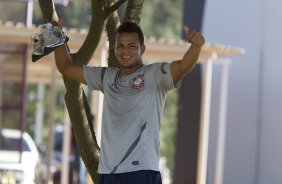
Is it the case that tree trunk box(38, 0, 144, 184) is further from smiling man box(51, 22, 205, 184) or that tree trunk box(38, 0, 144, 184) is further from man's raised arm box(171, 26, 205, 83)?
man's raised arm box(171, 26, 205, 83)

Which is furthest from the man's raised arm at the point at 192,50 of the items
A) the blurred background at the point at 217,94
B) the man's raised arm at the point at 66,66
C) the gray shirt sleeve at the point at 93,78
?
the blurred background at the point at 217,94

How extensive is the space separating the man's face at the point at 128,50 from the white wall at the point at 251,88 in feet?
24.1

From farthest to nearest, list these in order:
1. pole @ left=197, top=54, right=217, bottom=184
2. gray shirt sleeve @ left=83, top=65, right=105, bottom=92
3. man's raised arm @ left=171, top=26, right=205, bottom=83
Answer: pole @ left=197, top=54, right=217, bottom=184 → gray shirt sleeve @ left=83, top=65, right=105, bottom=92 → man's raised arm @ left=171, top=26, right=205, bottom=83

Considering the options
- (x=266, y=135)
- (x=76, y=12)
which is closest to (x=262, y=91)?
(x=266, y=135)

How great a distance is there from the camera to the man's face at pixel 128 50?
520 centimetres

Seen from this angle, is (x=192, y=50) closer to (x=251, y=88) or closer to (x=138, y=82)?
(x=138, y=82)

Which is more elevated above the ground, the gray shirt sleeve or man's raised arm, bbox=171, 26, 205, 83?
man's raised arm, bbox=171, 26, 205, 83

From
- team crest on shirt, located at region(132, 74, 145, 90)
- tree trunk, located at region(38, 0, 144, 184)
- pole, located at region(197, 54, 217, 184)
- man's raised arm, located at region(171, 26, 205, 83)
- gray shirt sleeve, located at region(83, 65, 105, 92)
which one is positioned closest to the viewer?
man's raised arm, located at region(171, 26, 205, 83)

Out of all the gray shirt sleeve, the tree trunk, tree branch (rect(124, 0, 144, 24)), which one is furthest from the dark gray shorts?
tree branch (rect(124, 0, 144, 24))

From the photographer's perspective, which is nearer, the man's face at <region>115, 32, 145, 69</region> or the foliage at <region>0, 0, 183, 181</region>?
the man's face at <region>115, 32, 145, 69</region>

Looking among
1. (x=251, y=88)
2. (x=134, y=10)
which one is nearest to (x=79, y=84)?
(x=134, y=10)

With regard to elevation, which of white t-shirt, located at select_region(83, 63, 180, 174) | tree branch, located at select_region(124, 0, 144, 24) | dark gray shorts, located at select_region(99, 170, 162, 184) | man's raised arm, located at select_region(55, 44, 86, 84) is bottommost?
dark gray shorts, located at select_region(99, 170, 162, 184)

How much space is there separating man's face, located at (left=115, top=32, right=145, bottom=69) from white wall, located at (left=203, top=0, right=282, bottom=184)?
289 inches

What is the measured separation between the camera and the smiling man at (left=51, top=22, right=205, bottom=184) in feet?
16.4
